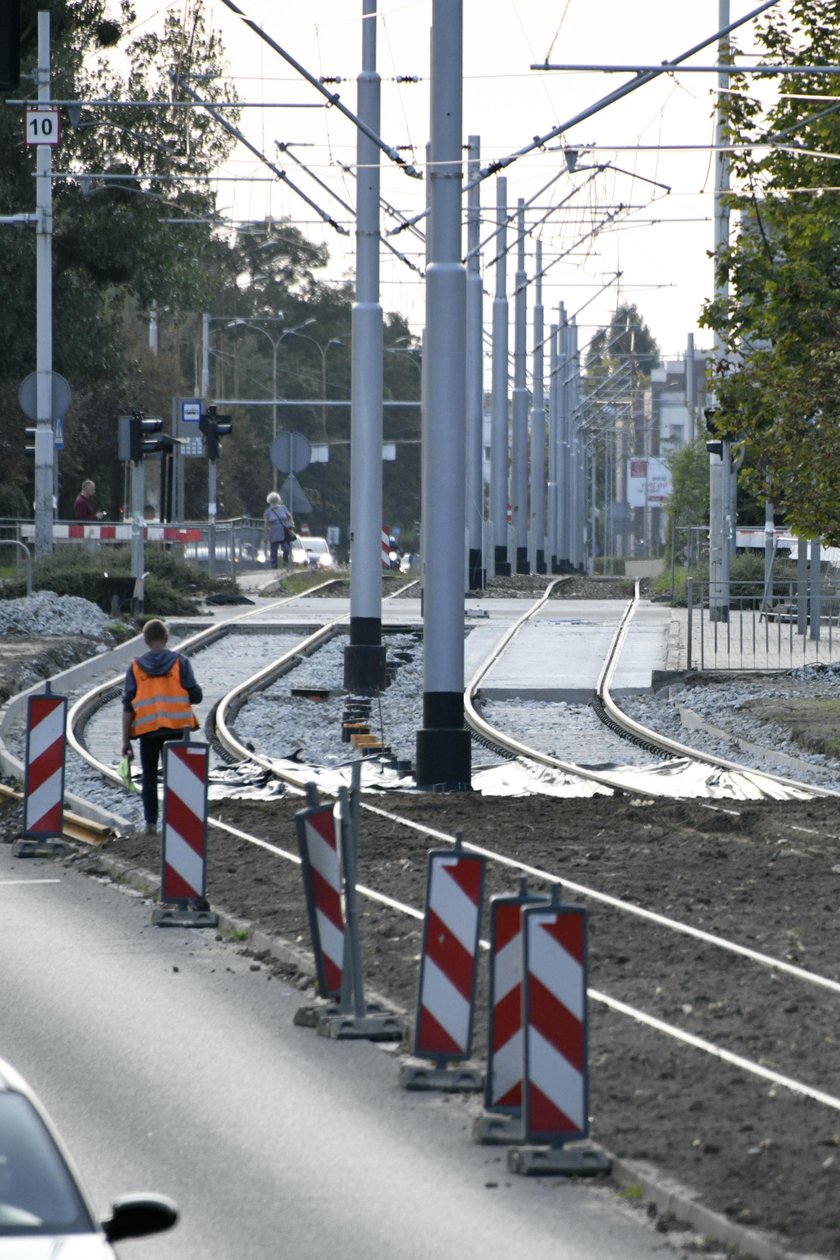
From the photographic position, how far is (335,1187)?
7402 mm

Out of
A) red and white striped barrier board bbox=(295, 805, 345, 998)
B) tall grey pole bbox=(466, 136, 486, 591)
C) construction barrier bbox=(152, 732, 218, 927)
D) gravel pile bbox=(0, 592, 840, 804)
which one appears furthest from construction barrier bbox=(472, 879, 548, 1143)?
tall grey pole bbox=(466, 136, 486, 591)

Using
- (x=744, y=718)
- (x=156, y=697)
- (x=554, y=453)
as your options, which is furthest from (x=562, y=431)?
(x=156, y=697)

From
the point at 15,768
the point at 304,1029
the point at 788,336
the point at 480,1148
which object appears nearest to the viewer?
the point at 480,1148

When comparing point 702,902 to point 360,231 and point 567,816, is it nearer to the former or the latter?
point 567,816

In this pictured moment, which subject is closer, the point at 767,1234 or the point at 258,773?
the point at 767,1234

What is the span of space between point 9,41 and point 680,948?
6457 mm

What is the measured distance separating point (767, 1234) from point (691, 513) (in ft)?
241

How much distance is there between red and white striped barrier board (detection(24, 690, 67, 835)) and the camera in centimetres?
1579

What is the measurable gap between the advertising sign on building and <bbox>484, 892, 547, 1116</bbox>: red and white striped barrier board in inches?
4790

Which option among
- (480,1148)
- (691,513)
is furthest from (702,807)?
(691,513)

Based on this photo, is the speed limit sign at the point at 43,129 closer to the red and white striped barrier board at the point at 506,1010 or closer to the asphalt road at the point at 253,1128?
the asphalt road at the point at 253,1128

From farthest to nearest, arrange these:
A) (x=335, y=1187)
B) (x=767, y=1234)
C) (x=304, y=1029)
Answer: (x=304, y=1029), (x=335, y=1187), (x=767, y=1234)

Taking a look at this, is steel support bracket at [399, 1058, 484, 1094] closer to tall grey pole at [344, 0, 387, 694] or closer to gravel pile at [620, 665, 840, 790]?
gravel pile at [620, 665, 840, 790]

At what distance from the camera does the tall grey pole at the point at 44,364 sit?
38250 millimetres
